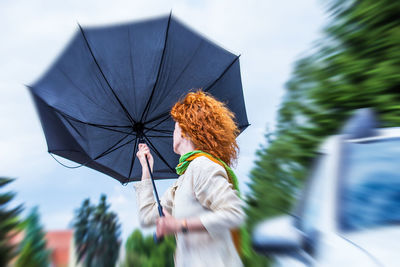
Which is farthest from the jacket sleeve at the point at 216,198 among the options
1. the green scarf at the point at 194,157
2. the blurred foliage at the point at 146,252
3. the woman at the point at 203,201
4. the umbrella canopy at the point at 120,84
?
the blurred foliage at the point at 146,252

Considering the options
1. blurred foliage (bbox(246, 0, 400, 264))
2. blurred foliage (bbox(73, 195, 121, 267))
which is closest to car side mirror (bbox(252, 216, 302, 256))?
blurred foliage (bbox(246, 0, 400, 264))

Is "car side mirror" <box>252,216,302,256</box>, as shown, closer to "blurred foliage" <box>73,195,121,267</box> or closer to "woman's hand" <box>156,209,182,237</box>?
"woman's hand" <box>156,209,182,237</box>

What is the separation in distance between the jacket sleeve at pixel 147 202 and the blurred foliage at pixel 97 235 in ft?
6.04

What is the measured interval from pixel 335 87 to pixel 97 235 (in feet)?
11.2

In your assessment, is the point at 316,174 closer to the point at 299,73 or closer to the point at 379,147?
the point at 379,147

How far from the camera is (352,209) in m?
1.48

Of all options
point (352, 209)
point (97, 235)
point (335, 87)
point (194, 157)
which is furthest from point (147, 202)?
point (97, 235)

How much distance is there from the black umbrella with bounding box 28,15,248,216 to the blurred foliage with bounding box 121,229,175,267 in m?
2.60

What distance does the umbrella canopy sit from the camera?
3369 mm

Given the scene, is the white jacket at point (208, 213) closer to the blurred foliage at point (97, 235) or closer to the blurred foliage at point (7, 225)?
the blurred foliage at point (7, 225)

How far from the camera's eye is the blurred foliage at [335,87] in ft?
8.29

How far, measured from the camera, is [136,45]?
3355mm

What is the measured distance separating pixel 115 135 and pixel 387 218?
2.84m

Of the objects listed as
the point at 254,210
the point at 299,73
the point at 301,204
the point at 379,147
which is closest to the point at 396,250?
the point at 379,147
